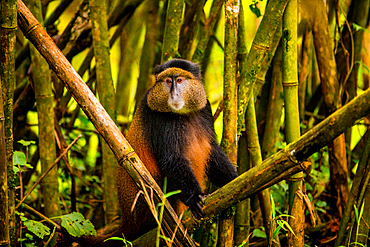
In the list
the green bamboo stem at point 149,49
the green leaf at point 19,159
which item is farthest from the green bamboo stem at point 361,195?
the green bamboo stem at point 149,49

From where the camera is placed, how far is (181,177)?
2879 mm

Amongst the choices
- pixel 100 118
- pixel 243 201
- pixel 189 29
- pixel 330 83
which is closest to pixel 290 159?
pixel 100 118

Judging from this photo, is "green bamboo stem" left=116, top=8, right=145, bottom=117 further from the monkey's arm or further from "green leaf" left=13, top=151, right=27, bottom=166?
the monkey's arm

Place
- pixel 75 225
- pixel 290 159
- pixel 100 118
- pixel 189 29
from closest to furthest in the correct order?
1. pixel 290 159
2. pixel 100 118
3. pixel 75 225
4. pixel 189 29

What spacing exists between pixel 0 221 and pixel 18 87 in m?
2.64

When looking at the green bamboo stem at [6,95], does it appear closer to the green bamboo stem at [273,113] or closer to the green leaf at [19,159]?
the green leaf at [19,159]

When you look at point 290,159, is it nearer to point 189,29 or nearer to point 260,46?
point 260,46

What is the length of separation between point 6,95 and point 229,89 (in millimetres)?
1389

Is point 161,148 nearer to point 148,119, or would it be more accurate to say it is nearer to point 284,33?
point 148,119

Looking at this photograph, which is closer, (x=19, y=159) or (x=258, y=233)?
(x=19, y=159)

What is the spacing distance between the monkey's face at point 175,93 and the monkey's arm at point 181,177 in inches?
16.3

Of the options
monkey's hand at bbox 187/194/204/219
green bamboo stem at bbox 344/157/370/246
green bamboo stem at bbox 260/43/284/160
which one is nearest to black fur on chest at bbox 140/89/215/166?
monkey's hand at bbox 187/194/204/219

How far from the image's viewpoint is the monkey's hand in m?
2.47

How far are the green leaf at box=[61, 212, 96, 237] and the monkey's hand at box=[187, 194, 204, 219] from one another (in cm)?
87
